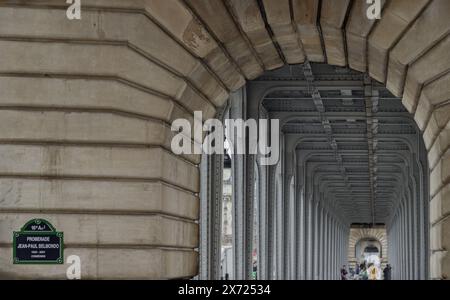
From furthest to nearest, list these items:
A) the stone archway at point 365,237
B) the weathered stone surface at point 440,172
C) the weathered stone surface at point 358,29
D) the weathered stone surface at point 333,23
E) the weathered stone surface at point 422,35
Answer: the stone archway at point 365,237 → the weathered stone surface at point 333,23 → the weathered stone surface at point 358,29 → the weathered stone surface at point 440,172 → the weathered stone surface at point 422,35

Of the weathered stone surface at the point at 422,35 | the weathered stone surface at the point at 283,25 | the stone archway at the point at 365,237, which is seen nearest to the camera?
the weathered stone surface at the point at 422,35

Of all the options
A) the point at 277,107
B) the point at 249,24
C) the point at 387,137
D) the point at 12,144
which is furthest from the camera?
→ the point at 387,137

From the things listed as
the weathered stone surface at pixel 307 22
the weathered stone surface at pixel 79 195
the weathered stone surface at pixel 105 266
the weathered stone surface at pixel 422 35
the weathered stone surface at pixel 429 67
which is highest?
the weathered stone surface at pixel 307 22

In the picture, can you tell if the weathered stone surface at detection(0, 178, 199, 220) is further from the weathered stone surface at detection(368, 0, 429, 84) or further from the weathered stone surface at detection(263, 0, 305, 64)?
the weathered stone surface at detection(368, 0, 429, 84)

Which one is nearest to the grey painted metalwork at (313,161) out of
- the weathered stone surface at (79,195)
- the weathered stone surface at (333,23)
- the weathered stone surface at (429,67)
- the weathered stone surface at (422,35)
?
the weathered stone surface at (333,23)

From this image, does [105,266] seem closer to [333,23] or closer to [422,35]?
[333,23]

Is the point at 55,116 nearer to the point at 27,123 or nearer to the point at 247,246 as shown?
the point at 27,123

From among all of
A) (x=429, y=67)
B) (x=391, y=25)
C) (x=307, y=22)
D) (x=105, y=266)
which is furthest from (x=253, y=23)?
(x=105, y=266)

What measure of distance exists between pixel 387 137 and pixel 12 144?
116 ft

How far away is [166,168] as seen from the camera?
14781 millimetres

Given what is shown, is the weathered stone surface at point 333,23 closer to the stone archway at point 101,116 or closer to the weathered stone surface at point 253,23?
the stone archway at point 101,116

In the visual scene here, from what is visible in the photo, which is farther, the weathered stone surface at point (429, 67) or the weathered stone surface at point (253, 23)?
the weathered stone surface at point (253, 23)

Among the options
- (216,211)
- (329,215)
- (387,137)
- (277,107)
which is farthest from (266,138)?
(329,215)

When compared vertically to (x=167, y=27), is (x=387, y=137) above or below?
above
